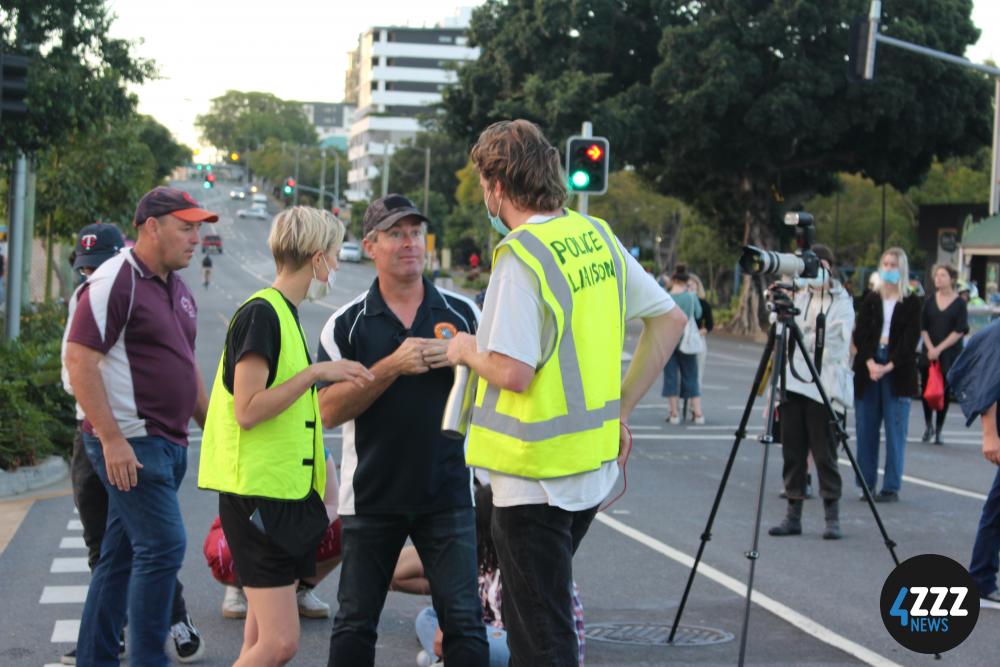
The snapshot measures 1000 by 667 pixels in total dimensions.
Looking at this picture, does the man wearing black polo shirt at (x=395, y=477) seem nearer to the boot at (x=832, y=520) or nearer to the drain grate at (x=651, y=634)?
the drain grate at (x=651, y=634)

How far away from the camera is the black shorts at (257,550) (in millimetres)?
4805

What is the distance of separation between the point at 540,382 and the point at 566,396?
90mm

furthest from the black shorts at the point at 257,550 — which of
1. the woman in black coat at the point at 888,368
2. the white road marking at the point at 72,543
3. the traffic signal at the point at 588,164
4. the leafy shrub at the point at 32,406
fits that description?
the traffic signal at the point at 588,164

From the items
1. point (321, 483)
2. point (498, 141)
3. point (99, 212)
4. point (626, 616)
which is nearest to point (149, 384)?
point (321, 483)

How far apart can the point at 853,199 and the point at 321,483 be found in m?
59.0

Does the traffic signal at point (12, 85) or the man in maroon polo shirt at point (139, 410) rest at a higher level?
the traffic signal at point (12, 85)

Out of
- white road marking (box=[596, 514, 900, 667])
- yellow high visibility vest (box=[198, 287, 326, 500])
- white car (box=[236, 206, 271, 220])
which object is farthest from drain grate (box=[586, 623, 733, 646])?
white car (box=[236, 206, 271, 220])

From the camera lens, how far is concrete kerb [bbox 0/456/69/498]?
37.0ft

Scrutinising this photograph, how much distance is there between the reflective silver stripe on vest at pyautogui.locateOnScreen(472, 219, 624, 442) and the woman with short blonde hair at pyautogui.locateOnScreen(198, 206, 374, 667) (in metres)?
0.78

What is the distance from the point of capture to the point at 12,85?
11.6 metres

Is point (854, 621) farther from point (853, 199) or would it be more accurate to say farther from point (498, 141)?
→ point (853, 199)

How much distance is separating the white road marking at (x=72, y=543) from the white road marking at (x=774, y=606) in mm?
3569

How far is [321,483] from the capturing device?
505 centimetres

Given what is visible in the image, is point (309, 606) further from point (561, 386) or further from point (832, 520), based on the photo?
point (832, 520)
